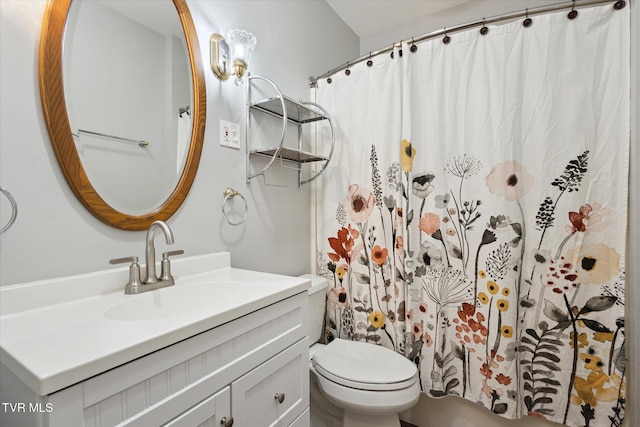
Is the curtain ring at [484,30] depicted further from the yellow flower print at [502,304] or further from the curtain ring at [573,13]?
the yellow flower print at [502,304]

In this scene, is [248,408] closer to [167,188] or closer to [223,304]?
[223,304]

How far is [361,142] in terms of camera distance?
67.7 inches

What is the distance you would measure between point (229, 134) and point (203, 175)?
0.79 feet

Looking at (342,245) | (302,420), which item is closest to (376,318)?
(342,245)

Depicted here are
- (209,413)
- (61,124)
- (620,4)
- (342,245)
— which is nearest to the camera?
(209,413)

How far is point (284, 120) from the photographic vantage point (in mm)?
1252

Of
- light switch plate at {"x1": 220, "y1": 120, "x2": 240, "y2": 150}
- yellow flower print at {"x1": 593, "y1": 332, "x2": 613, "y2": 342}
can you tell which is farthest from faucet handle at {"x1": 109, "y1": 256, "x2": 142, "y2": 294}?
yellow flower print at {"x1": 593, "y1": 332, "x2": 613, "y2": 342}

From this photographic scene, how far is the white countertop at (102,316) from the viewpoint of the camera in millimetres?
508

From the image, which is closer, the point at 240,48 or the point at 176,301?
the point at 176,301

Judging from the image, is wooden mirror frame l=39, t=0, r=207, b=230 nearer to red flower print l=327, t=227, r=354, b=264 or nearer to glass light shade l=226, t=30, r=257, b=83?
glass light shade l=226, t=30, r=257, b=83

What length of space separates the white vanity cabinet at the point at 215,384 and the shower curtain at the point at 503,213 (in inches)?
30.6

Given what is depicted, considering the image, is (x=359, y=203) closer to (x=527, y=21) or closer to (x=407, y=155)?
(x=407, y=155)

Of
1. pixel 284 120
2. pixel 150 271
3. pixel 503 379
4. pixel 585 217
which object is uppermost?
pixel 284 120

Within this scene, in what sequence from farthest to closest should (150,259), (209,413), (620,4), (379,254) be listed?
(379,254) < (620,4) < (150,259) < (209,413)
